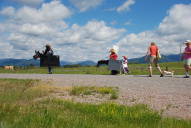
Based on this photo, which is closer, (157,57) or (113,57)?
(157,57)

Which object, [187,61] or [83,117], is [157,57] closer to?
[187,61]

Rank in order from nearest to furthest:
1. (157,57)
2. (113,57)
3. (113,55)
Answer: (157,57) → (113,57) → (113,55)

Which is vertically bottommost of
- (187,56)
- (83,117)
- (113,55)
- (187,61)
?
(83,117)

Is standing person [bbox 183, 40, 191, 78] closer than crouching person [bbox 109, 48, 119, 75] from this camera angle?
Yes

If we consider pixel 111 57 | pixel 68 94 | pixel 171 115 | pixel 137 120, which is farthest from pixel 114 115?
pixel 111 57

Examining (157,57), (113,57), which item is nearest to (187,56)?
(157,57)

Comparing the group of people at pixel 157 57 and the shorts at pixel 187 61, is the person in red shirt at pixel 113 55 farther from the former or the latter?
the shorts at pixel 187 61

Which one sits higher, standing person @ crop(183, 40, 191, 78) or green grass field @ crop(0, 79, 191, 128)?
standing person @ crop(183, 40, 191, 78)

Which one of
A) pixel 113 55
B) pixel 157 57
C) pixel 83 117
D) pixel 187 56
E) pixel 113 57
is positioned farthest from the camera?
pixel 113 55

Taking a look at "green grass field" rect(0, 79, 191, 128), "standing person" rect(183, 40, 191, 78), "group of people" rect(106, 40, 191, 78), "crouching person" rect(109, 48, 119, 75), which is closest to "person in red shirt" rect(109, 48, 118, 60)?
"crouching person" rect(109, 48, 119, 75)

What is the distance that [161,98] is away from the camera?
9.34 meters

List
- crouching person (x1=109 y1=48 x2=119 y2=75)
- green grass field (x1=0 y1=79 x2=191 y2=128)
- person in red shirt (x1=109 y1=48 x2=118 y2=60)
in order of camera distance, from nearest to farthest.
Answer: green grass field (x1=0 y1=79 x2=191 y2=128), crouching person (x1=109 y1=48 x2=119 y2=75), person in red shirt (x1=109 y1=48 x2=118 y2=60)

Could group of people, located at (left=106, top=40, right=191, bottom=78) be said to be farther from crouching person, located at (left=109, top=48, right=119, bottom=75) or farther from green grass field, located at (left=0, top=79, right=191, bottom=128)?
green grass field, located at (left=0, top=79, right=191, bottom=128)

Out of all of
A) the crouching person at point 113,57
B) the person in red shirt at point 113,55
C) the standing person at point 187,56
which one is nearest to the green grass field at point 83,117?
the standing person at point 187,56
